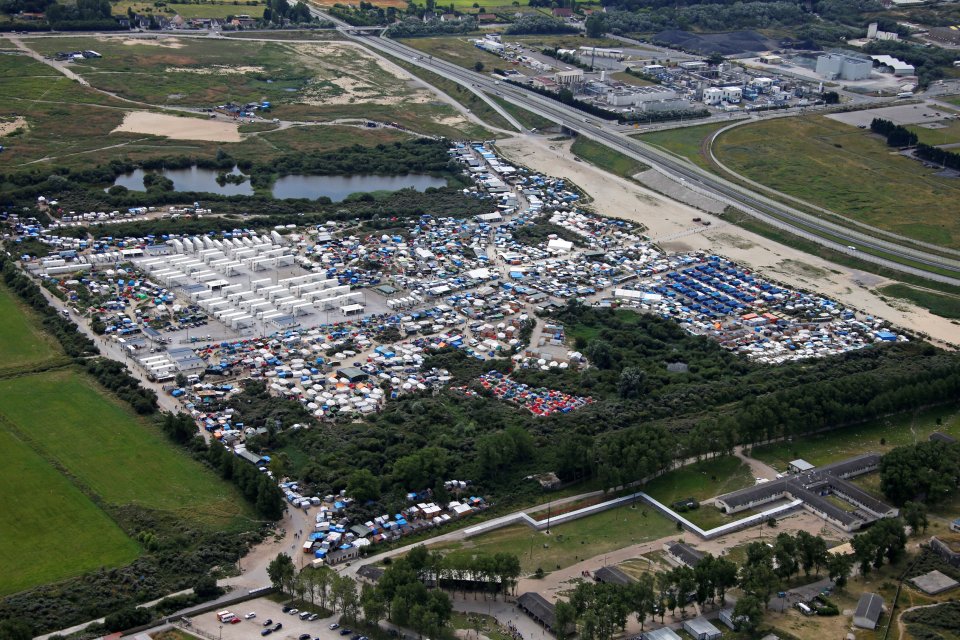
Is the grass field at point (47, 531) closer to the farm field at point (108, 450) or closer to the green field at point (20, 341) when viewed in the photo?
the farm field at point (108, 450)

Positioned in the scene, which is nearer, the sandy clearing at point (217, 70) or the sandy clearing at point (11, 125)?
the sandy clearing at point (11, 125)

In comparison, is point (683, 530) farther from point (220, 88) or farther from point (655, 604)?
point (220, 88)

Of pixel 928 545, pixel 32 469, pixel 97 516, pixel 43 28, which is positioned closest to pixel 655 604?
pixel 928 545

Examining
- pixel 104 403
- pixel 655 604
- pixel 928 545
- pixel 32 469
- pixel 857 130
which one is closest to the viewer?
pixel 655 604

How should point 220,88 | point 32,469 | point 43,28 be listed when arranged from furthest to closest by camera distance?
point 43,28 < point 220,88 < point 32,469

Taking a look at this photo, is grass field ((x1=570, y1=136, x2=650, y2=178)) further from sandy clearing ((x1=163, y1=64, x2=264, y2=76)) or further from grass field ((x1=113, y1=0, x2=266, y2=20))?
grass field ((x1=113, y1=0, x2=266, y2=20))

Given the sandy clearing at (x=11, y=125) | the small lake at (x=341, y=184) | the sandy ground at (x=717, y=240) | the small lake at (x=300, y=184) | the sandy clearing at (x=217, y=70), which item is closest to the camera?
the sandy ground at (x=717, y=240)

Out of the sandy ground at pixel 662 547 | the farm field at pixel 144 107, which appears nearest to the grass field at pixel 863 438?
the sandy ground at pixel 662 547
